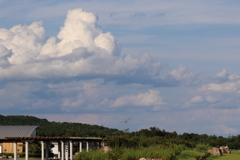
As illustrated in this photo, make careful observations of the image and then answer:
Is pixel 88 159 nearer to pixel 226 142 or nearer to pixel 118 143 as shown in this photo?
pixel 118 143

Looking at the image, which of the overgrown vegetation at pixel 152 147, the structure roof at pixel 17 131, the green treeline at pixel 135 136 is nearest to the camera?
the overgrown vegetation at pixel 152 147

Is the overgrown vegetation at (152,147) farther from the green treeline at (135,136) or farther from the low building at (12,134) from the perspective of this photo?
the low building at (12,134)

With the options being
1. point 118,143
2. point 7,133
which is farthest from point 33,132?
point 118,143

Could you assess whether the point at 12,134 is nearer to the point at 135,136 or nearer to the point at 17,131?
the point at 17,131

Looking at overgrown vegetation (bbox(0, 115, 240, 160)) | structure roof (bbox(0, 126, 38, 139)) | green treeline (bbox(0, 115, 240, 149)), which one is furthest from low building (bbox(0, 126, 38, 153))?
green treeline (bbox(0, 115, 240, 149))

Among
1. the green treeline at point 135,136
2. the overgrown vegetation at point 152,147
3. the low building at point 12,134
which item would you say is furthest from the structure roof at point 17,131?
the green treeline at point 135,136

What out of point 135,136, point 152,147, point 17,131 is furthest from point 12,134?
point 152,147

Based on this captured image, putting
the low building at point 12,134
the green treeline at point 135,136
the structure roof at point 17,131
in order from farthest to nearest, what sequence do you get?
the structure roof at point 17,131, the low building at point 12,134, the green treeline at point 135,136

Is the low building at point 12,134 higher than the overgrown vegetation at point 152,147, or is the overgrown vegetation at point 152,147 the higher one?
the low building at point 12,134

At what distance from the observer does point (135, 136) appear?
51812 mm

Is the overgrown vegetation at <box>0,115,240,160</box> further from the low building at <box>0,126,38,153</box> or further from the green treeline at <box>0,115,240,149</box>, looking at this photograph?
the low building at <box>0,126,38,153</box>

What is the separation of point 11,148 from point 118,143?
17.4m

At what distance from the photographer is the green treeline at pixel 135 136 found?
146ft

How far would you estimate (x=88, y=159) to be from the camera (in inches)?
1289
